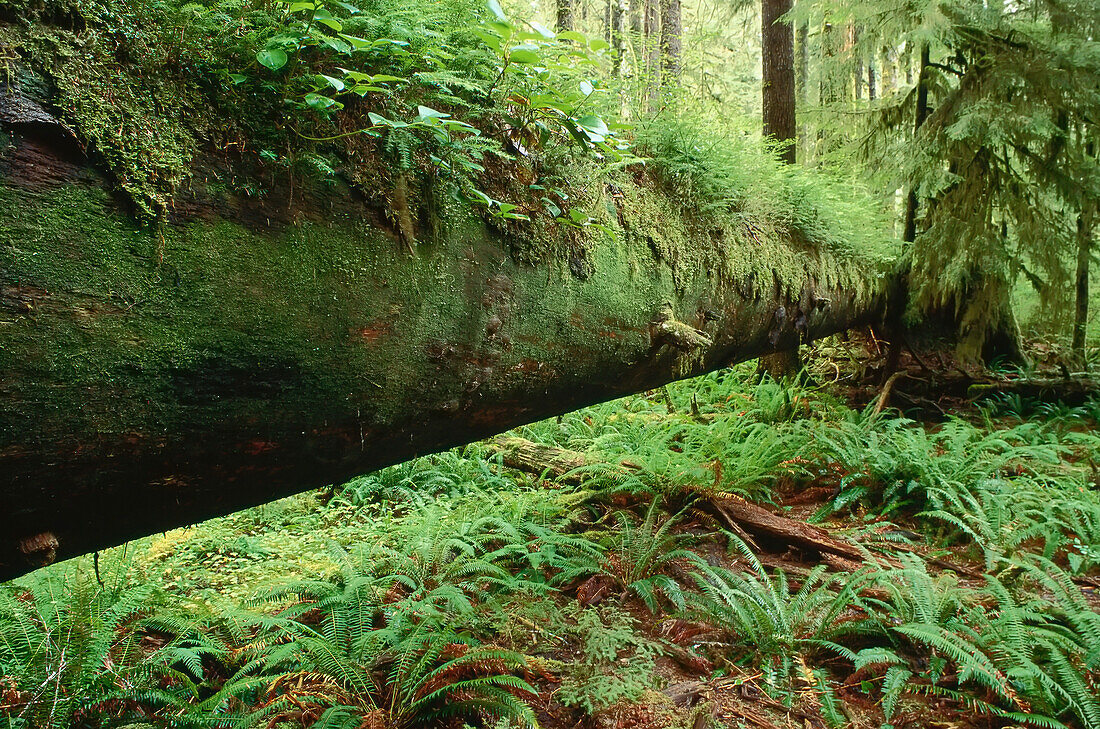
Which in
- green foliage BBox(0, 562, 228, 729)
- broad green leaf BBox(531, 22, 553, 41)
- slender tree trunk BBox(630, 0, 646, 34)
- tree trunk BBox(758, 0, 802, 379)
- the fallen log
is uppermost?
slender tree trunk BBox(630, 0, 646, 34)

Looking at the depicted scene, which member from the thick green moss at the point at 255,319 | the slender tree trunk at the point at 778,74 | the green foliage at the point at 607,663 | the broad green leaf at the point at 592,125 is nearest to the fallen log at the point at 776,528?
the green foliage at the point at 607,663

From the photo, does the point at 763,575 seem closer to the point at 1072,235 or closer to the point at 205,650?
the point at 205,650

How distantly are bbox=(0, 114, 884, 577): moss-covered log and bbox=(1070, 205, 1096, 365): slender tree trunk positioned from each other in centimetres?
619

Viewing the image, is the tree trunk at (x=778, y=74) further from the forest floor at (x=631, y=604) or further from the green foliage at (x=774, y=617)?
the green foliage at (x=774, y=617)

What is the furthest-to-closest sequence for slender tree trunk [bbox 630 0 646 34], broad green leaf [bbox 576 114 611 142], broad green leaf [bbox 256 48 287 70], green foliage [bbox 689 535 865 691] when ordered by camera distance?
slender tree trunk [bbox 630 0 646 34]
green foliage [bbox 689 535 865 691]
broad green leaf [bbox 576 114 611 142]
broad green leaf [bbox 256 48 287 70]

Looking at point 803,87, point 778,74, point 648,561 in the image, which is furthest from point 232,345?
point 803,87

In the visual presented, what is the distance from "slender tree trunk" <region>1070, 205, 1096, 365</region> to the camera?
5.64 metres

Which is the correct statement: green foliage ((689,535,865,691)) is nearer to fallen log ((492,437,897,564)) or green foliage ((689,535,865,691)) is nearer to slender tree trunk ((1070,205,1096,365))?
fallen log ((492,437,897,564))

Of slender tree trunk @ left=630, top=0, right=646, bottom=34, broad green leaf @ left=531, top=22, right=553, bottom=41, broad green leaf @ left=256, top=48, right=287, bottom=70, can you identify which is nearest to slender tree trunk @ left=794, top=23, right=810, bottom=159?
slender tree trunk @ left=630, top=0, right=646, bottom=34

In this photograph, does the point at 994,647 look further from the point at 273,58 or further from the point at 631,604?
the point at 273,58

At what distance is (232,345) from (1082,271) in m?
9.23

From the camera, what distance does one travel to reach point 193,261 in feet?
4.25

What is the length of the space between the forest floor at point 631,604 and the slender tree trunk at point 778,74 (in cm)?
422

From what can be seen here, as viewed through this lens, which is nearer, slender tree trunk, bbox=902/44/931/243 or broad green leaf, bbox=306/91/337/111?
broad green leaf, bbox=306/91/337/111
